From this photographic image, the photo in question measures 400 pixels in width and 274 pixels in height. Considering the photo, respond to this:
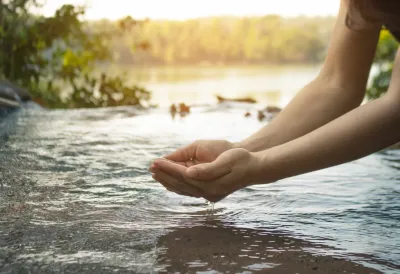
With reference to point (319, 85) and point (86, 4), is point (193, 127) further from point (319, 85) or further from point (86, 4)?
point (86, 4)

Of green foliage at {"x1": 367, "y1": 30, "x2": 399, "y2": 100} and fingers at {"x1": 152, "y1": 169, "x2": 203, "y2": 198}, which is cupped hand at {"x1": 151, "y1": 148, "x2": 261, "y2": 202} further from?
green foliage at {"x1": 367, "y1": 30, "x2": 399, "y2": 100}

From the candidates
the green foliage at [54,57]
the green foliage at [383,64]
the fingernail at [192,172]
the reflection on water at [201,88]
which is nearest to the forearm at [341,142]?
the fingernail at [192,172]

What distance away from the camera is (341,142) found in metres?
1.27

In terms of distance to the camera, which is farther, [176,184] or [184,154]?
[184,154]


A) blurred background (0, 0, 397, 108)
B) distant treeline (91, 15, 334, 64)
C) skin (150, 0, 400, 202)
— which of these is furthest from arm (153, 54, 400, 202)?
distant treeline (91, 15, 334, 64)

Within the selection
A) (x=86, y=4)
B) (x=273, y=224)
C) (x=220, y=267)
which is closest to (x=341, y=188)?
(x=273, y=224)

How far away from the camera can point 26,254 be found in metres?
1.12

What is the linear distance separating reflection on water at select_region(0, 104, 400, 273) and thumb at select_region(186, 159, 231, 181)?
118 millimetres

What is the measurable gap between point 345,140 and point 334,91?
0.40 meters

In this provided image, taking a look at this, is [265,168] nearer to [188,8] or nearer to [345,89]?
[345,89]

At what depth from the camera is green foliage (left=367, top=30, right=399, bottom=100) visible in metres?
5.45

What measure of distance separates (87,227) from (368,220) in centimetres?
64

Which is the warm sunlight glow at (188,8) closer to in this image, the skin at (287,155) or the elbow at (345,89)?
the elbow at (345,89)

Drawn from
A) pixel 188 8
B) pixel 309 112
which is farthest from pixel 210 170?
pixel 188 8
